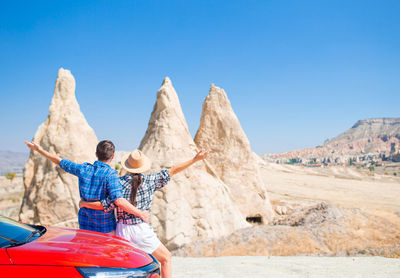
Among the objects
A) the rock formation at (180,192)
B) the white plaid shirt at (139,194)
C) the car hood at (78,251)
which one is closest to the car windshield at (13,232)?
the car hood at (78,251)

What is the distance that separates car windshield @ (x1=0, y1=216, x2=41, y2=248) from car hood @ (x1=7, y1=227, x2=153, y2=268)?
0.33 feet

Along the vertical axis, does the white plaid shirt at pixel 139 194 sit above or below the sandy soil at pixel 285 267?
above

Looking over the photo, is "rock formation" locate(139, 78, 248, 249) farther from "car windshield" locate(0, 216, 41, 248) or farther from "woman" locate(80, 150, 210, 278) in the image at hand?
"car windshield" locate(0, 216, 41, 248)

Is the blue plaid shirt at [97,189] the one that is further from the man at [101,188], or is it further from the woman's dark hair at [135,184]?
the woman's dark hair at [135,184]

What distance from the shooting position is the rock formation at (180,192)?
6.52 meters

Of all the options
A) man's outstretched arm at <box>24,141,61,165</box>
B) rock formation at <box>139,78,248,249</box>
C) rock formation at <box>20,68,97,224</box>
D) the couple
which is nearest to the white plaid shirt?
the couple

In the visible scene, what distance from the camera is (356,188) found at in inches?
941

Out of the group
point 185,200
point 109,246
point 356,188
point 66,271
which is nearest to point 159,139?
point 185,200

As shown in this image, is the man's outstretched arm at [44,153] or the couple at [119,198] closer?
the couple at [119,198]

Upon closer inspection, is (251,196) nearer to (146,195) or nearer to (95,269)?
(146,195)

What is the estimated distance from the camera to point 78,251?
235 centimetres

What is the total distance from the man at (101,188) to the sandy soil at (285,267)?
175 centimetres

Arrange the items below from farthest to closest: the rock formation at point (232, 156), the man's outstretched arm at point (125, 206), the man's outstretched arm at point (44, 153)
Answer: the rock formation at point (232, 156) → the man's outstretched arm at point (44, 153) → the man's outstretched arm at point (125, 206)

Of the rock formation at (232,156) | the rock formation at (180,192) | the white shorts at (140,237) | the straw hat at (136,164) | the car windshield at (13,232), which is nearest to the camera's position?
the car windshield at (13,232)
